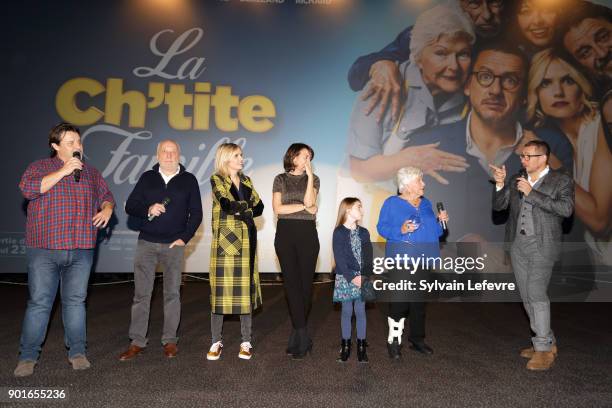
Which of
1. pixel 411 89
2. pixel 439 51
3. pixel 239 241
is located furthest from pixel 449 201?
pixel 239 241

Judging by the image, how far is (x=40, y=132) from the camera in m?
7.03

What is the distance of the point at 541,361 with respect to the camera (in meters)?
3.14

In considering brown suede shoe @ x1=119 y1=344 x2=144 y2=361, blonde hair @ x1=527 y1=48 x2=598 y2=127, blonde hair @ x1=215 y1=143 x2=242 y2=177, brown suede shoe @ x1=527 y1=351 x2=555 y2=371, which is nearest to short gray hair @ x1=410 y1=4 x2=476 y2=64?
blonde hair @ x1=527 y1=48 x2=598 y2=127

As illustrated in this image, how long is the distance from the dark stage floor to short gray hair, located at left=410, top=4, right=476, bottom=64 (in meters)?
4.21

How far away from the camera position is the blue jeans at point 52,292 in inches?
109

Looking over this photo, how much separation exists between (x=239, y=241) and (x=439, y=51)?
5.19m

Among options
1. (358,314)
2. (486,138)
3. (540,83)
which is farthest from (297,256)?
(540,83)

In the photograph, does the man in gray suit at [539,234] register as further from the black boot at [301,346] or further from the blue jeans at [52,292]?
the blue jeans at [52,292]

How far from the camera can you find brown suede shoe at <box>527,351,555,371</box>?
3.12 meters

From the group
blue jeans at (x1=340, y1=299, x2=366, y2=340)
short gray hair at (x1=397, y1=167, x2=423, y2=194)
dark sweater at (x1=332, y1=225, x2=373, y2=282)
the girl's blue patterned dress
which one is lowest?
blue jeans at (x1=340, y1=299, x2=366, y2=340)

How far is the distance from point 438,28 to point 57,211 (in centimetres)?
609

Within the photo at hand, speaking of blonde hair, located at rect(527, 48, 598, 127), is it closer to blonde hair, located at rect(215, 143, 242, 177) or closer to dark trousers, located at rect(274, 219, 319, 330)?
dark trousers, located at rect(274, 219, 319, 330)

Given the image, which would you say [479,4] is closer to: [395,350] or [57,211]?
[395,350]

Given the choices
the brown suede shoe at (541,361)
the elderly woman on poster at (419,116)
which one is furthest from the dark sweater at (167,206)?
the elderly woman on poster at (419,116)
